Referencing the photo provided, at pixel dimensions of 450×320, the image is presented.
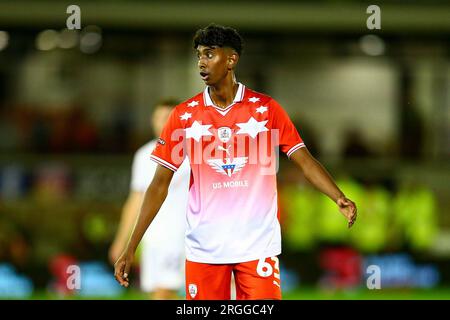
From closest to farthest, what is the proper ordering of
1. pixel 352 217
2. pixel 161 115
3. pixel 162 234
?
pixel 352 217 → pixel 161 115 → pixel 162 234

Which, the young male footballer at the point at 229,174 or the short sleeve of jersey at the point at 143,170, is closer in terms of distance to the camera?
the young male footballer at the point at 229,174

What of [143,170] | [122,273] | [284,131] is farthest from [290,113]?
[122,273]

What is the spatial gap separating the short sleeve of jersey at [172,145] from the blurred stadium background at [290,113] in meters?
7.97

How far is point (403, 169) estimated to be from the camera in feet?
46.2

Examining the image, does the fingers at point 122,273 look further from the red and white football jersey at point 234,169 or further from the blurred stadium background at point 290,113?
the blurred stadium background at point 290,113

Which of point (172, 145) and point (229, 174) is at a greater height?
point (172, 145)

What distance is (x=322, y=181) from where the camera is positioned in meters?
5.25

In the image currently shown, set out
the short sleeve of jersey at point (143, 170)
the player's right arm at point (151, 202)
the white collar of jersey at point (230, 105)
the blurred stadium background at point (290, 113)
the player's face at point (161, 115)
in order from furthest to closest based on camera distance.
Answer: the blurred stadium background at point (290, 113), the short sleeve of jersey at point (143, 170), the player's face at point (161, 115), the player's right arm at point (151, 202), the white collar of jersey at point (230, 105)

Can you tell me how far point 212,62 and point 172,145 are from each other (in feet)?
1.69

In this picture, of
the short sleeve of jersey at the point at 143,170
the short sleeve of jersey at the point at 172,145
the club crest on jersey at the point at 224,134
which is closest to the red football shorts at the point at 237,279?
the short sleeve of jersey at the point at 172,145

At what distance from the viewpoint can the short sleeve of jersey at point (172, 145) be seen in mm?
5273

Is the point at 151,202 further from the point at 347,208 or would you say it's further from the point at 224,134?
the point at 347,208

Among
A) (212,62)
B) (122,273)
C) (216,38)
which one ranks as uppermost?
(216,38)

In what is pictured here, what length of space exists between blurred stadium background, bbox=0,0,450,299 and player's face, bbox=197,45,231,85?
8.18 metres
